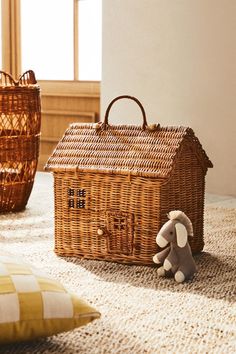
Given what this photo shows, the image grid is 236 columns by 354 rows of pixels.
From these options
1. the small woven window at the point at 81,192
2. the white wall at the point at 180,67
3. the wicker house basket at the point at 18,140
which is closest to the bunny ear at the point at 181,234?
the small woven window at the point at 81,192

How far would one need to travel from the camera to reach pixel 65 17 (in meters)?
4.36

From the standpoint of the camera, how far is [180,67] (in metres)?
3.54

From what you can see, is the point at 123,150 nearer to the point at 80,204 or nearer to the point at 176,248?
the point at 80,204

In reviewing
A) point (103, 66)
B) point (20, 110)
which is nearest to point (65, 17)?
point (103, 66)

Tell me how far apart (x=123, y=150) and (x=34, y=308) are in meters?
0.82

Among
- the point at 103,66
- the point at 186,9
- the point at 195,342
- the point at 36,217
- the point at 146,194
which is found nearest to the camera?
the point at 195,342

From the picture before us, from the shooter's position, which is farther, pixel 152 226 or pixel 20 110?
pixel 20 110

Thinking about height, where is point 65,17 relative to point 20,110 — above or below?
above

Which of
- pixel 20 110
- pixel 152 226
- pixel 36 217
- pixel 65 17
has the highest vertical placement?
pixel 65 17

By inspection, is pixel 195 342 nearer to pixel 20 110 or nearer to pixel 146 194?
pixel 146 194

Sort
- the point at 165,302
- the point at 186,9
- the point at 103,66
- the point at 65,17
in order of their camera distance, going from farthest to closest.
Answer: the point at 65,17, the point at 103,66, the point at 186,9, the point at 165,302

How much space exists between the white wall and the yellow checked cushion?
2.13m

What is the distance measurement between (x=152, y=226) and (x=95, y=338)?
0.59 m

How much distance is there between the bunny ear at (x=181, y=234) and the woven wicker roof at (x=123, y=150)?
0.48 feet
